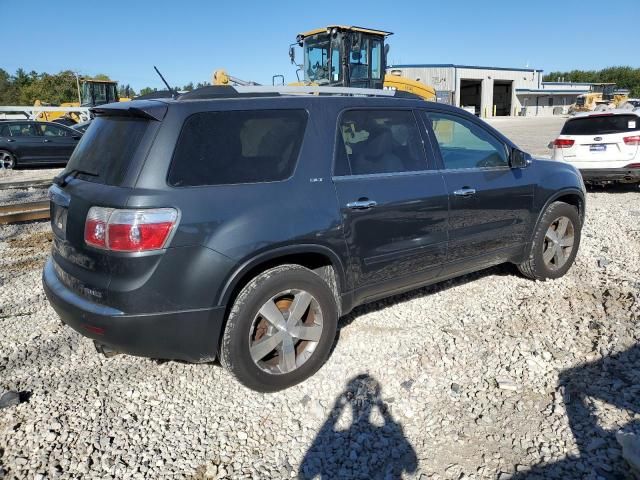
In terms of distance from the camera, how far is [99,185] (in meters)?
3.04

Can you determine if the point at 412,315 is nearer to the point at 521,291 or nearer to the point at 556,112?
the point at 521,291

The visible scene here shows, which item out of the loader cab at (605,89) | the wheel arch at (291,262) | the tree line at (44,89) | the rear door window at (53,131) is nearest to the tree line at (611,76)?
the loader cab at (605,89)

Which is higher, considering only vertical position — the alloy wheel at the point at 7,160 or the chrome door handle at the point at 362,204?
the alloy wheel at the point at 7,160

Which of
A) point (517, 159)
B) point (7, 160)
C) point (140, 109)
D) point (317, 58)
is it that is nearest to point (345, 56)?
point (317, 58)

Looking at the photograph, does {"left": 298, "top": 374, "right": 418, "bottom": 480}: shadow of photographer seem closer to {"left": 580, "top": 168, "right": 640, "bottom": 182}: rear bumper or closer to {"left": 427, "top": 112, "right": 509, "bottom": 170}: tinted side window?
{"left": 427, "top": 112, "right": 509, "bottom": 170}: tinted side window

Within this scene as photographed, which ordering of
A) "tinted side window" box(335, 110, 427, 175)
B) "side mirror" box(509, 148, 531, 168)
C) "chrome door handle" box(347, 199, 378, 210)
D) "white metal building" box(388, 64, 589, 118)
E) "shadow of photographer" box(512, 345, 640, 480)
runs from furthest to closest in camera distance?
"white metal building" box(388, 64, 589, 118) < "side mirror" box(509, 148, 531, 168) < "tinted side window" box(335, 110, 427, 175) < "chrome door handle" box(347, 199, 378, 210) < "shadow of photographer" box(512, 345, 640, 480)

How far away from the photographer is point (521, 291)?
4.97 meters

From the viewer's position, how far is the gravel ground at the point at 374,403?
2.74 metres

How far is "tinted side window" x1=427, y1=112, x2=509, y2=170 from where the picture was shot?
4242 mm

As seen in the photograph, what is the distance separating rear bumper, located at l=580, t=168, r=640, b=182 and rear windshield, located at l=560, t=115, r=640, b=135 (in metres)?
0.70

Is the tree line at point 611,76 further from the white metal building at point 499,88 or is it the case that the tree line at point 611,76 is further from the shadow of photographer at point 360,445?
the shadow of photographer at point 360,445

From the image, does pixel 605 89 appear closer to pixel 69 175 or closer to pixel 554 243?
pixel 554 243

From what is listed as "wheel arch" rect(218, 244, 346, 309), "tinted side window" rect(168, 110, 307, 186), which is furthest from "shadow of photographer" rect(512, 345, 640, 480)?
"tinted side window" rect(168, 110, 307, 186)

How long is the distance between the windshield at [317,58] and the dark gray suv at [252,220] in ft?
37.6
